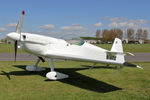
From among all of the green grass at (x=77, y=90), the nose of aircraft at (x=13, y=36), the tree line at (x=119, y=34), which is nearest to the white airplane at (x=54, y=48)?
the nose of aircraft at (x=13, y=36)

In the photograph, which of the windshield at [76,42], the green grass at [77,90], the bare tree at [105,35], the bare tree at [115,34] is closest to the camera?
the green grass at [77,90]

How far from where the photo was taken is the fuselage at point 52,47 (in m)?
8.68

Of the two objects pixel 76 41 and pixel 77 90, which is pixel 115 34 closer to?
pixel 76 41

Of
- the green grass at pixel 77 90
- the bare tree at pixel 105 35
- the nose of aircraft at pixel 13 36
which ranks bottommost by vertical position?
the green grass at pixel 77 90

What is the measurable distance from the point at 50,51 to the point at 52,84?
1.93 m

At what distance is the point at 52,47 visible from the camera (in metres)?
9.11

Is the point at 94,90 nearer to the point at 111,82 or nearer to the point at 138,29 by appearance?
the point at 111,82

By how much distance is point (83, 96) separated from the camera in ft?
20.0

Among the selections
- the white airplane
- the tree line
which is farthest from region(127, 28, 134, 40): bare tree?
the white airplane

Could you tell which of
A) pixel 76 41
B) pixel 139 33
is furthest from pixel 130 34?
pixel 76 41

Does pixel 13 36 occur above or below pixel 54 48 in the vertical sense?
above

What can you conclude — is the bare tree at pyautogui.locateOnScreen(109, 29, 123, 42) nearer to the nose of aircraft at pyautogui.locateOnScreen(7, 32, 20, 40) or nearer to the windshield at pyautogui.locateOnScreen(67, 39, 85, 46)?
the windshield at pyautogui.locateOnScreen(67, 39, 85, 46)

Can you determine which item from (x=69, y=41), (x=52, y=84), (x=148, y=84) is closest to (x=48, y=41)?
(x=69, y=41)

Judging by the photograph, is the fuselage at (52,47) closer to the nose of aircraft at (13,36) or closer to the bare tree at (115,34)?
the nose of aircraft at (13,36)
